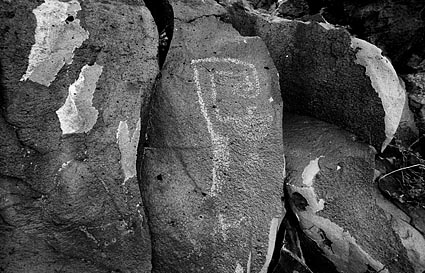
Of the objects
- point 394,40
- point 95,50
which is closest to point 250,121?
point 95,50

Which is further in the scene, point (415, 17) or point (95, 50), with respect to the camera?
point (415, 17)

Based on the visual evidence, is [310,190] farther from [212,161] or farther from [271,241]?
[212,161]

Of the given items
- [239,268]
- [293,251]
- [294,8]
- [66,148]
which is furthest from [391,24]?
[66,148]

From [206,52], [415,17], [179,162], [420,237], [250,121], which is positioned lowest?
[420,237]

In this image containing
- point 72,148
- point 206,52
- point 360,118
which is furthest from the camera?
point 360,118

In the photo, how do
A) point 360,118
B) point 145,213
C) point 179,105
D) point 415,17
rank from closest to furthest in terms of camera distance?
point 145,213 → point 179,105 → point 360,118 → point 415,17

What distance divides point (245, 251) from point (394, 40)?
1.72 meters

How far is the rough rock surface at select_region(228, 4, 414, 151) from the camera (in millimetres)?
2289

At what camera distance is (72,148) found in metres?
1.74

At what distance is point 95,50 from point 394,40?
190 centimetres

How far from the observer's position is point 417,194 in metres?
2.30

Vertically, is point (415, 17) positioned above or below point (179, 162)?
above

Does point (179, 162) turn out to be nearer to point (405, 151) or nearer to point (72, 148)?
point (72, 148)

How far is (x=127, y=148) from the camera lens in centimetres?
180
